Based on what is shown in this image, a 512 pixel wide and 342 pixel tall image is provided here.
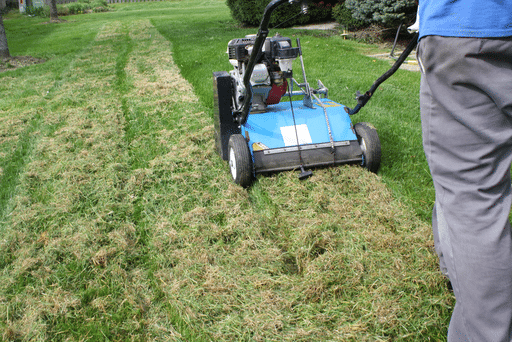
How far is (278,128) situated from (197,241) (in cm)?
123

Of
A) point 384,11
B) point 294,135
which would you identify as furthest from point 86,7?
point 294,135

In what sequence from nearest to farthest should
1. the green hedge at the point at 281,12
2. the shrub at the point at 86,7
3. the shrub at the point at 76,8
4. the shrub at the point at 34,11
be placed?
the green hedge at the point at 281,12
the shrub at the point at 34,11
the shrub at the point at 76,8
the shrub at the point at 86,7

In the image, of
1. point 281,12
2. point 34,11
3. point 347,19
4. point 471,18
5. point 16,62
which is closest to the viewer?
point 471,18

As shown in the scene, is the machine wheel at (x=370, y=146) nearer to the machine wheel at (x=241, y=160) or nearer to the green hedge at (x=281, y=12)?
the machine wheel at (x=241, y=160)

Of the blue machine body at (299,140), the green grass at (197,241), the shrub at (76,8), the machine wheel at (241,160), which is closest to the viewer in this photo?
the green grass at (197,241)

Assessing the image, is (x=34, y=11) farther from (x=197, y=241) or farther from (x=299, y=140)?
(x=197, y=241)

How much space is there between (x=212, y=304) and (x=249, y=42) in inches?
88.1

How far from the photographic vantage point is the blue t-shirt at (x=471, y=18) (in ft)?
4.15

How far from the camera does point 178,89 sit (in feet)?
21.6

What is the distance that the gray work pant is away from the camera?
1306mm

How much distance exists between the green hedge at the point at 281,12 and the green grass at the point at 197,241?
37.6 ft

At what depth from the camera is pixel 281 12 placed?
609 inches

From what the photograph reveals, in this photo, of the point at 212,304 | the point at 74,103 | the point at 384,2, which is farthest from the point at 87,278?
the point at 384,2

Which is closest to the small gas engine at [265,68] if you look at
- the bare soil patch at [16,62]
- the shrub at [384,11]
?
the shrub at [384,11]
